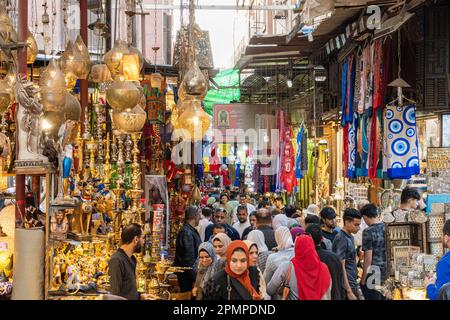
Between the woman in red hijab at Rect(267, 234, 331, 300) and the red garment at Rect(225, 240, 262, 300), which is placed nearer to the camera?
the red garment at Rect(225, 240, 262, 300)

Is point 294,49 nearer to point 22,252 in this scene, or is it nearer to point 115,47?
point 115,47

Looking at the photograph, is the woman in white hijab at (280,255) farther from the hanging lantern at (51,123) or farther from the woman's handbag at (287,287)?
the hanging lantern at (51,123)

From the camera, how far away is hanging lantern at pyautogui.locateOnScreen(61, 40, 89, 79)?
6.02 meters

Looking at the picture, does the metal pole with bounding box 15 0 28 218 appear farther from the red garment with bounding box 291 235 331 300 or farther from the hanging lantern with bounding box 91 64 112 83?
the hanging lantern with bounding box 91 64 112 83

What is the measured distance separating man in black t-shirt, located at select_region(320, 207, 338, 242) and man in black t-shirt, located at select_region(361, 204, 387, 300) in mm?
Result: 282

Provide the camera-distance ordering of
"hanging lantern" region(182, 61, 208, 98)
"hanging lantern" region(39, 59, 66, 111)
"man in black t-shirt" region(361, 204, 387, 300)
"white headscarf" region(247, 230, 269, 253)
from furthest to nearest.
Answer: "white headscarf" region(247, 230, 269, 253), "man in black t-shirt" region(361, 204, 387, 300), "hanging lantern" region(182, 61, 208, 98), "hanging lantern" region(39, 59, 66, 111)

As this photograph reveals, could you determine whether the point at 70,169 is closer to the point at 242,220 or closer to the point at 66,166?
the point at 66,166

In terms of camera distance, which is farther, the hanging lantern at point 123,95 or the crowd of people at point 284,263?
the hanging lantern at point 123,95

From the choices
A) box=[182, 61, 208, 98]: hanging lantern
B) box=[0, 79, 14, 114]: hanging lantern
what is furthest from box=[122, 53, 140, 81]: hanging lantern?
box=[0, 79, 14, 114]: hanging lantern

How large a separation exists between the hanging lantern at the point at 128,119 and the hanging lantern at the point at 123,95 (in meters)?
0.24

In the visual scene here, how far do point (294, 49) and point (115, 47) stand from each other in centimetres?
683

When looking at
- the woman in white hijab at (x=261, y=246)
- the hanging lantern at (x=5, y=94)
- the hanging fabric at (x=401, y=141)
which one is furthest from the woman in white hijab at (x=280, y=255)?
the hanging fabric at (x=401, y=141)

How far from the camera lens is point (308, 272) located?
4977mm

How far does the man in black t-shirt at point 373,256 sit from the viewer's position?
636 cm
